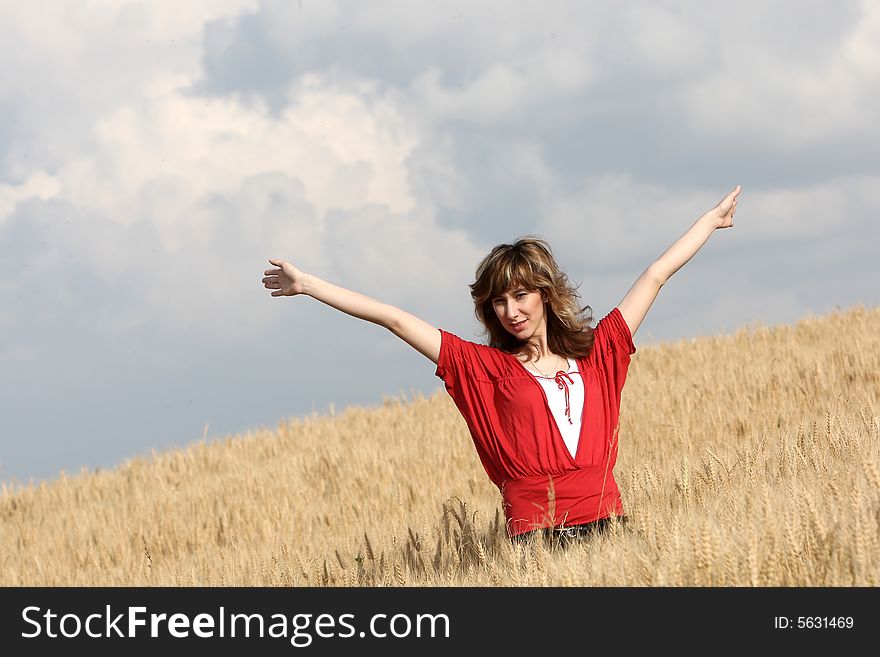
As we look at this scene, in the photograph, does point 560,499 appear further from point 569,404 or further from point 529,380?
point 529,380

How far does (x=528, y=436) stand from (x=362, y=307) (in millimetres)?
976

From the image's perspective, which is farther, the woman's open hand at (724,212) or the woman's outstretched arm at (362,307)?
the woman's open hand at (724,212)

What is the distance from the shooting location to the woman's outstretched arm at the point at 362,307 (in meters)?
4.15

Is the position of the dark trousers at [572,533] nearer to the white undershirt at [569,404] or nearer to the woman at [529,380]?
the woman at [529,380]

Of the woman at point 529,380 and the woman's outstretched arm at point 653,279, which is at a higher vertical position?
the woman's outstretched arm at point 653,279

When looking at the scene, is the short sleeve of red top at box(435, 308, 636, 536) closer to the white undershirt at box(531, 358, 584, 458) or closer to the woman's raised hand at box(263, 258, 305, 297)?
the white undershirt at box(531, 358, 584, 458)

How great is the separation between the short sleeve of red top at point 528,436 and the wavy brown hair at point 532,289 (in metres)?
0.12

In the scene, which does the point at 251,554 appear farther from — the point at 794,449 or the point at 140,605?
the point at 794,449

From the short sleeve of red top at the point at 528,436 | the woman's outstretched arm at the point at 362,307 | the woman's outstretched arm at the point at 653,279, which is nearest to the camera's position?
the woman's outstretched arm at the point at 362,307

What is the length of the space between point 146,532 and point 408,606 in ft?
21.4

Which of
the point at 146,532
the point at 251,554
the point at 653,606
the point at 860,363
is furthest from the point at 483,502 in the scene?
the point at 653,606

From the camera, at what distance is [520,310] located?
4285 millimetres

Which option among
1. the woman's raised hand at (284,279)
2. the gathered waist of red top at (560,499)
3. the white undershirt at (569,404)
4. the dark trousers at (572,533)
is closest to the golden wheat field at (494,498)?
the dark trousers at (572,533)

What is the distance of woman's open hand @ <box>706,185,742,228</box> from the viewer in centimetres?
503
